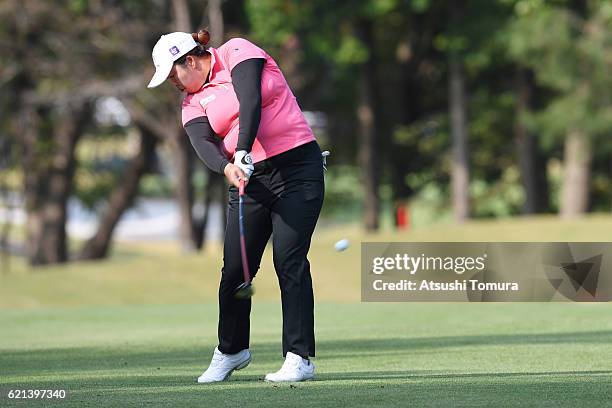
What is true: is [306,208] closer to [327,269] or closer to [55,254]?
[327,269]

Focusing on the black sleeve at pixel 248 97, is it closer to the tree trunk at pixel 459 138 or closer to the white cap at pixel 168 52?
the white cap at pixel 168 52

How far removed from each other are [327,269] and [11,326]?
11344 millimetres

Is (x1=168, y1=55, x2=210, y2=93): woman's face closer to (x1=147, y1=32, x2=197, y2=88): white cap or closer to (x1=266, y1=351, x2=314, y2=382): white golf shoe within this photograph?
(x1=147, y1=32, x2=197, y2=88): white cap

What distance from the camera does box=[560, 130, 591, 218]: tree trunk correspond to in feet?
107

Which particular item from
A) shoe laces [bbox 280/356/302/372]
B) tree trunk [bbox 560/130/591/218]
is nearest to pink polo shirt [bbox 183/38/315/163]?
shoe laces [bbox 280/356/302/372]

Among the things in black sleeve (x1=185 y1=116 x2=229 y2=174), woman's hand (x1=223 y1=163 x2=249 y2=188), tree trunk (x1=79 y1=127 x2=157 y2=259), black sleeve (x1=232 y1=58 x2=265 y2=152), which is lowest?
tree trunk (x1=79 y1=127 x2=157 y2=259)

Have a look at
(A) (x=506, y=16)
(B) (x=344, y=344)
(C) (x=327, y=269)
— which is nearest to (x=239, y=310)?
(B) (x=344, y=344)

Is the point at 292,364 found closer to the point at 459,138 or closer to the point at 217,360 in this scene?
the point at 217,360

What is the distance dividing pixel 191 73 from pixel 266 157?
2.04 feet

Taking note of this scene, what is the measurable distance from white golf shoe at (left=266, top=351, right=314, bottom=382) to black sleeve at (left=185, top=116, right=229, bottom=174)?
3.76ft

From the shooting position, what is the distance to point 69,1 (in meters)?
34.8

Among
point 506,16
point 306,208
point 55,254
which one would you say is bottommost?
point 55,254

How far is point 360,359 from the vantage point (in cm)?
976

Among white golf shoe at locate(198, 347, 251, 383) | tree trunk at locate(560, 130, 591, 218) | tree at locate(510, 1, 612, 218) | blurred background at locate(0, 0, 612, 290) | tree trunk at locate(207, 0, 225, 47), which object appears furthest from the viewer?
tree trunk at locate(560, 130, 591, 218)
